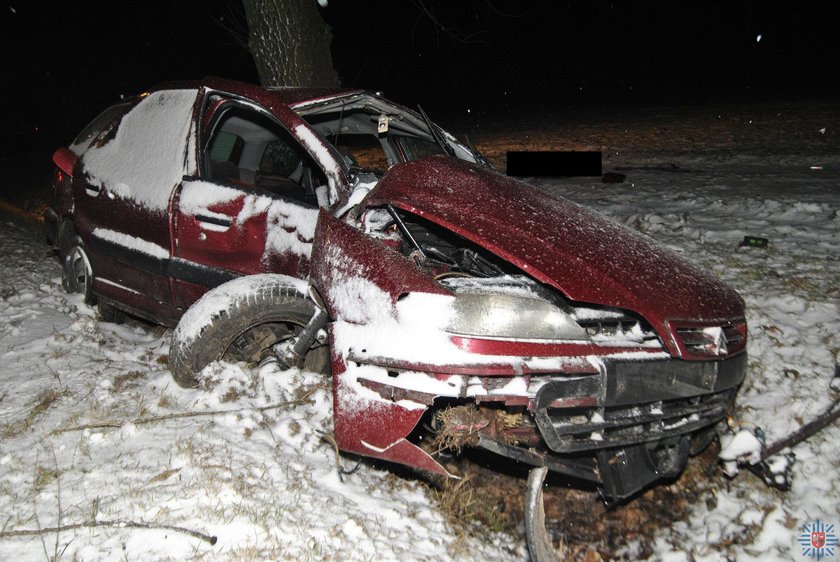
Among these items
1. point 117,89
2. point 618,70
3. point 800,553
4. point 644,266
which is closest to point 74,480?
point 644,266

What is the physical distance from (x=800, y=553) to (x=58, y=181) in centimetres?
540

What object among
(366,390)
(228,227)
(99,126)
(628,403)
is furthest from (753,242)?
(99,126)

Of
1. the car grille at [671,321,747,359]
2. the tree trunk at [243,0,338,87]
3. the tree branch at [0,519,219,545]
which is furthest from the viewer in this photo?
the tree trunk at [243,0,338,87]

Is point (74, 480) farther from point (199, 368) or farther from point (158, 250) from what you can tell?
point (158, 250)

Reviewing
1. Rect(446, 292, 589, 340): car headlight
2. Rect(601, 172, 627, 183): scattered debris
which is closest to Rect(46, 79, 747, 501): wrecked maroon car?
Rect(446, 292, 589, 340): car headlight

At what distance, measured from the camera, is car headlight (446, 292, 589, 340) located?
2.34 m

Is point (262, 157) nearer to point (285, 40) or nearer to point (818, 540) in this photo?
point (285, 40)

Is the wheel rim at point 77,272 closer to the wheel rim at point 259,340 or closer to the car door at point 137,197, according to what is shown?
the car door at point 137,197

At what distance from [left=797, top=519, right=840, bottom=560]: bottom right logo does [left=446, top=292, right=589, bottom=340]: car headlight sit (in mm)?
1518

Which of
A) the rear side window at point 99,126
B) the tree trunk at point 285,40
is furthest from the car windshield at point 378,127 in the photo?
the tree trunk at point 285,40

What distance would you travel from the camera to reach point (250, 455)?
2.81m

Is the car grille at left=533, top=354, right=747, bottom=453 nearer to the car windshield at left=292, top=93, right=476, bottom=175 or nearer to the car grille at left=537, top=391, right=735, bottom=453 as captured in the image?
the car grille at left=537, top=391, right=735, bottom=453

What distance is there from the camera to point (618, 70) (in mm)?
26297

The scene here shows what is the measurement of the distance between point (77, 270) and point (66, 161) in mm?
848
